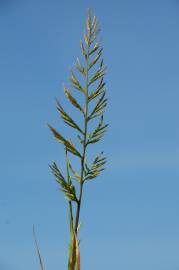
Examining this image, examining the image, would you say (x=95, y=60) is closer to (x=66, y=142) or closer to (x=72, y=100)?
(x=72, y=100)

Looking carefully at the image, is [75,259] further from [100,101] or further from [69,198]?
[100,101]

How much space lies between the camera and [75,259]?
369 cm

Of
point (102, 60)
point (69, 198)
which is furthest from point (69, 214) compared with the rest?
point (102, 60)

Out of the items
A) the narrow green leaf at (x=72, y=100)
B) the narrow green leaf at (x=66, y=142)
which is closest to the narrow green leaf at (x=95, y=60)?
the narrow green leaf at (x=72, y=100)

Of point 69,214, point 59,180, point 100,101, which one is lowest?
point 69,214

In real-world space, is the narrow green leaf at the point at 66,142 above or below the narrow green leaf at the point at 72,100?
below

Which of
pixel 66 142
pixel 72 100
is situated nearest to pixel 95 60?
pixel 72 100

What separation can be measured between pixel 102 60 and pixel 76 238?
1815mm

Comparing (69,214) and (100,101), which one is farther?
(100,101)

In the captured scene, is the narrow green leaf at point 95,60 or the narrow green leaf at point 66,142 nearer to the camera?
the narrow green leaf at point 66,142

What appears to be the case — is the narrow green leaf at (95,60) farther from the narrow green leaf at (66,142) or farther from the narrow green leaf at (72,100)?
the narrow green leaf at (66,142)

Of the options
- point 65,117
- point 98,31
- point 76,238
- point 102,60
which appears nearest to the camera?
point 76,238

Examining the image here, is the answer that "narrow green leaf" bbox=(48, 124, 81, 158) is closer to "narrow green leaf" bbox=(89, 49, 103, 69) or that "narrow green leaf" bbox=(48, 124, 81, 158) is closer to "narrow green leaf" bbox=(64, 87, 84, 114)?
"narrow green leaf" bbox=(64, 87, 84, 114)

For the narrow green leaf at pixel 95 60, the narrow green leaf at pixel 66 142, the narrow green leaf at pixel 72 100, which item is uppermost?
the narrow green leaf at pixel 95 60
